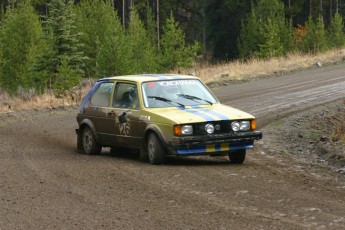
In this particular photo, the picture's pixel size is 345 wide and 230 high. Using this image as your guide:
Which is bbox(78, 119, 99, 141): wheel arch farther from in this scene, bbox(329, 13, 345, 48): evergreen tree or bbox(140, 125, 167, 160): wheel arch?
bbox(329, 13, 345, 48): evergreen tree

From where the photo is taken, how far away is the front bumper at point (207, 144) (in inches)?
446

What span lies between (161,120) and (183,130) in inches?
19.3

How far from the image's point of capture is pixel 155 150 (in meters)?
11.6

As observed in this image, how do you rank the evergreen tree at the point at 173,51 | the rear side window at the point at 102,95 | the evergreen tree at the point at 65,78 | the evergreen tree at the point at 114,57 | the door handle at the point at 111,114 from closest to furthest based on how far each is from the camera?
the door handle at the point at 111,114 → the rear side window at the point at 102,95 → the evergreen tree at the point at 114,57 → the evergreen tree at the point at 65,78 → the evergreen tree at the point at 173,51

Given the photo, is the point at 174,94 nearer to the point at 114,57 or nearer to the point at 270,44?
the point at 114,57

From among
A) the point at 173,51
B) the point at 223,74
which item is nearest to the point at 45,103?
the point at 223,74

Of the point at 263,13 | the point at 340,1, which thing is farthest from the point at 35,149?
→ the point at 340,1

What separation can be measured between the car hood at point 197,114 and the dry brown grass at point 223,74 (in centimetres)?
1259

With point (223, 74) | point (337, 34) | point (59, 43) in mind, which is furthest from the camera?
point (337, 34)

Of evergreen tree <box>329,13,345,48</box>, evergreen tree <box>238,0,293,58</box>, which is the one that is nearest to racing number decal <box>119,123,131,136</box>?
evergreen tree <box>238,0,293,58</box>

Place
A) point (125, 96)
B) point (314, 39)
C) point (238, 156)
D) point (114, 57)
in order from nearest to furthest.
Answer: point (238, 156)
point (125, 96)
point (114, 57)
point (314, 39)

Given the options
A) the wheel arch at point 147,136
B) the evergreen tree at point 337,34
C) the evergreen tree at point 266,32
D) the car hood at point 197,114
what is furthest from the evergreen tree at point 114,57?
the evergreen tree at point 337,34

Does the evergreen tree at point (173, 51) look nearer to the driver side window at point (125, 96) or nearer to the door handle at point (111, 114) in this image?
the driver side window at point (125, 96)

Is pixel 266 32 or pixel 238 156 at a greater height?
pixel 266 32
